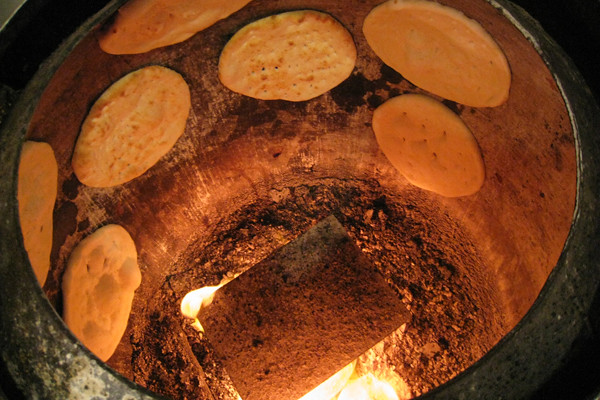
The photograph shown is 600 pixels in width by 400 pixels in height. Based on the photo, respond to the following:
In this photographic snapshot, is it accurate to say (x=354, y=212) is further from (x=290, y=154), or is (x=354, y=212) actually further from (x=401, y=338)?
(x=401, y=338)

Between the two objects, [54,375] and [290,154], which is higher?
[54,375]

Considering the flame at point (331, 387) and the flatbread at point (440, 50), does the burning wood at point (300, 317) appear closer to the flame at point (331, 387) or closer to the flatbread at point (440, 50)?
the flame at point (331, 387)

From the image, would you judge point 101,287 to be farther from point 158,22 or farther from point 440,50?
point 440,50

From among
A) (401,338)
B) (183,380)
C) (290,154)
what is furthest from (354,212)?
(183,380)

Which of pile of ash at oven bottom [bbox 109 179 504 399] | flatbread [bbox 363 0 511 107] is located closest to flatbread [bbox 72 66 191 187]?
pile of ash at oven bottom [bbox 109 179 504 399]

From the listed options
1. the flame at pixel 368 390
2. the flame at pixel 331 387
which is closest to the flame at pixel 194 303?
the flame at pixel 331 387

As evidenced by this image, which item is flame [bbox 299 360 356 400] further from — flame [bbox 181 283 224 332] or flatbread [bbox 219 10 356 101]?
flatbread [bbox 219 10 356 101]
